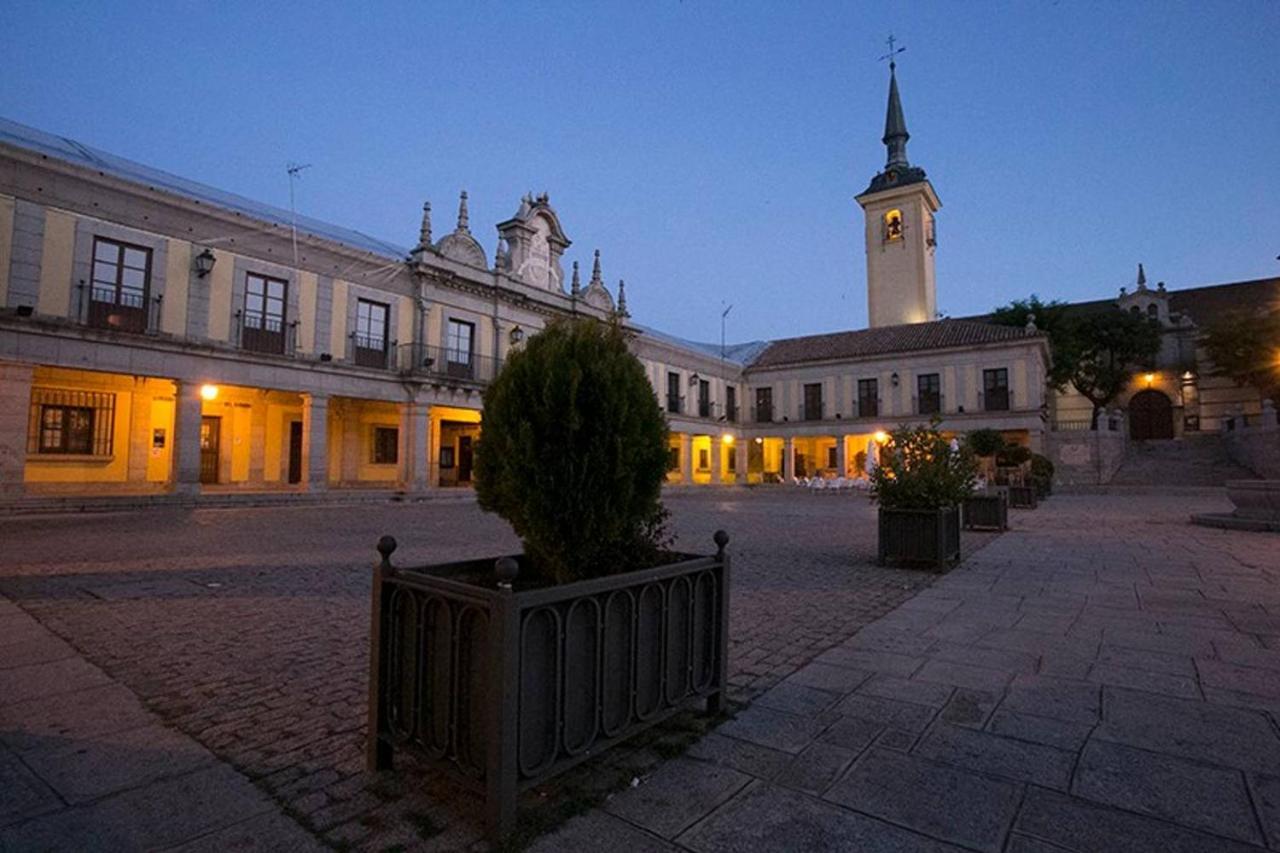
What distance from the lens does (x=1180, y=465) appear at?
2820cm

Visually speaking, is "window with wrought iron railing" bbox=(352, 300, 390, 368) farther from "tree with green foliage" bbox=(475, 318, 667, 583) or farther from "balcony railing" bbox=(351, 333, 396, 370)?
"tree with green foliage" bbox=(475, 318, 667, 583)

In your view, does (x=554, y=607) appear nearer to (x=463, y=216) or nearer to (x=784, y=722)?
(x=784, y=722)

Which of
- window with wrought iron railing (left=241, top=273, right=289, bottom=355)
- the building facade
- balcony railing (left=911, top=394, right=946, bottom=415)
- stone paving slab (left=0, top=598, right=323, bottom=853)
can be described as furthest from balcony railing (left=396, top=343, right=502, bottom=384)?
balcony railing (left=911, top=394, right=946, bottom=415)

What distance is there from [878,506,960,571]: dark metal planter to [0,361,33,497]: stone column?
1606 cm

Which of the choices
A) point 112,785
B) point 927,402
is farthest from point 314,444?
point 927,402

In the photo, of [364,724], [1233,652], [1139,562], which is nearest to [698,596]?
[364,724]

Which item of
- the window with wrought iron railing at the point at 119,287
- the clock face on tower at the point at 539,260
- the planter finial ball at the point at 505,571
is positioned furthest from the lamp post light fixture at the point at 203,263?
the planter finial ball at the point at 505,571

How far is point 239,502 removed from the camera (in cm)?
→ 1489

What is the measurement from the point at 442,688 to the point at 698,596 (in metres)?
1.14

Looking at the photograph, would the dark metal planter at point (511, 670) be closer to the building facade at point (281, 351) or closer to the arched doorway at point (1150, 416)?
the building facade at point (281, 351)

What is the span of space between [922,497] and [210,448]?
20.7 metres

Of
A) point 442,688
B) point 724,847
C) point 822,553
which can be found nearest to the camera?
point 724,847

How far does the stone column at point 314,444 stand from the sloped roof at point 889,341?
83.8ft

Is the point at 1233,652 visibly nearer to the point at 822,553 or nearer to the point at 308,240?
the point at 822,553
